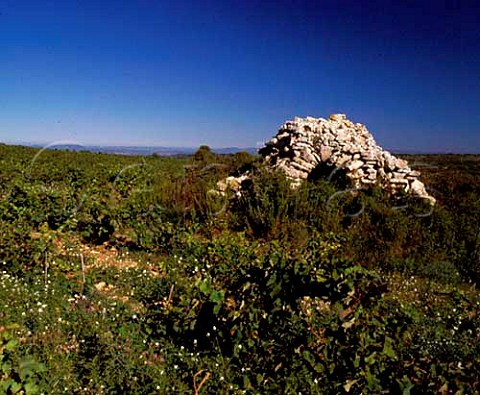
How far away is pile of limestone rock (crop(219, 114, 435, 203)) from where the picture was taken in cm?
934

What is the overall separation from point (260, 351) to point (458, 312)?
102 inches

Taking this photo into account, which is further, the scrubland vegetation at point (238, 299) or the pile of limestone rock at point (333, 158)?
the pile of limestone rock at point (333, 158)

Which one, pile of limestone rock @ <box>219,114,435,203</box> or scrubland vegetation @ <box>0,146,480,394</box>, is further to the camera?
pile of limestone rock @ <box>219,114,435,203</box>

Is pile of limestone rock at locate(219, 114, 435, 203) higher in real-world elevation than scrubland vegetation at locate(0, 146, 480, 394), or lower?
higher

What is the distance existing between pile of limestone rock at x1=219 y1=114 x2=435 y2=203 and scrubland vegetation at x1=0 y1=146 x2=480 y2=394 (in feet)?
3.38

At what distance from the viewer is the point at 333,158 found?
32.2ft

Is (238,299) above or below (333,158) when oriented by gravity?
below

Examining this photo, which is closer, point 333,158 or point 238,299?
point 238,299

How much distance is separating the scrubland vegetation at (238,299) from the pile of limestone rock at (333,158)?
103 cm

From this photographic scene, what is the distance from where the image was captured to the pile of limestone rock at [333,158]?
934 cm

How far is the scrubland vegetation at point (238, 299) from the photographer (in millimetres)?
2883

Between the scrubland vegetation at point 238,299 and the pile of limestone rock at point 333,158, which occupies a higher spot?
the pile of limestone rock at point 333,158

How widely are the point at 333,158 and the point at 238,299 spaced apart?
6876 mm

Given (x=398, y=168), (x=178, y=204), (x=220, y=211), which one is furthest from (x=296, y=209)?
(x=398, y=168)
